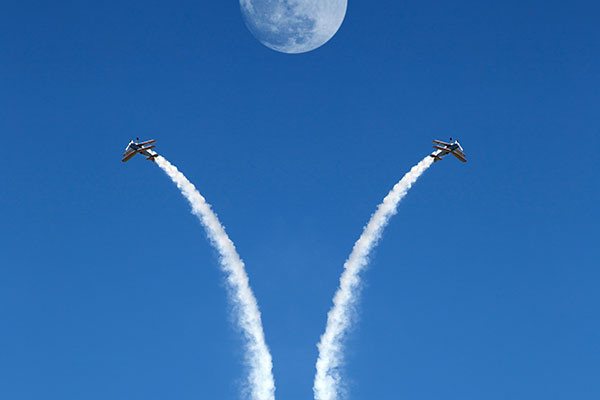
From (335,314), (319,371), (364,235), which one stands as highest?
(364,235)

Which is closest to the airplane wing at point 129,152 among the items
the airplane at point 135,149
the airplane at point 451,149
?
the airplane at point 135,149

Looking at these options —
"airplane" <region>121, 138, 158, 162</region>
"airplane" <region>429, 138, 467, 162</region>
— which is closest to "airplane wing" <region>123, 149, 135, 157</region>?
"airplane" <region>121, 138, 158, 162</region>

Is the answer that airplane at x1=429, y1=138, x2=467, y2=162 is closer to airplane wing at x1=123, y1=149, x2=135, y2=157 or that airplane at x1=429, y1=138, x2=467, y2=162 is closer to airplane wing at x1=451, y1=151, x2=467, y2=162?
airplane wing at x1=451, y1=151, x2=467, y2=162

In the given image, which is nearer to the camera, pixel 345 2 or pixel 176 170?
pixel 345 2

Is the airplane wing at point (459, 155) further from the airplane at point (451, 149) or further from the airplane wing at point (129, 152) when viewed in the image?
the airplane wing at point (129, 152)

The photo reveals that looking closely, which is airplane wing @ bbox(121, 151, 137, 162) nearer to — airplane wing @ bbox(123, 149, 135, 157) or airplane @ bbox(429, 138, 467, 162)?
airplane wing @ bbox(123, 149, 135, 157)

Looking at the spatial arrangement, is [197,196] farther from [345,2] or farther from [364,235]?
[345,2]

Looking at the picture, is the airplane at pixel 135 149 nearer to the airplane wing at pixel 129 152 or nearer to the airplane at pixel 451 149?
the airplane wing at pixel 129 152

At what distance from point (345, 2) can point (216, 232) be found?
50.5m

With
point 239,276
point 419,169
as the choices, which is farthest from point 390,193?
point 239,276

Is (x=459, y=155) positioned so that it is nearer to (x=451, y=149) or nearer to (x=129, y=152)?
(x=451, y=149)

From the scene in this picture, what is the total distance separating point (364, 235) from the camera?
132500 millimetres

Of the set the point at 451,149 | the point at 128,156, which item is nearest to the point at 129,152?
the point at 128,156

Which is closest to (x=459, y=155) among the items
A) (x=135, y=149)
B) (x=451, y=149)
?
(x=451, y=149)
